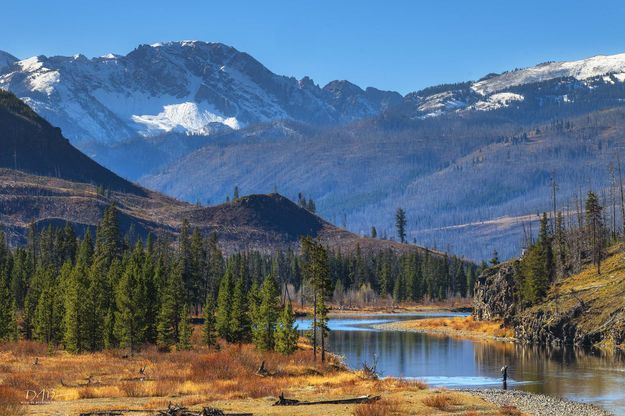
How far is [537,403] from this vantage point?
70688 mm

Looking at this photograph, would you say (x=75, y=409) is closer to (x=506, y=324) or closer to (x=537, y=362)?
(x=537, y=362)

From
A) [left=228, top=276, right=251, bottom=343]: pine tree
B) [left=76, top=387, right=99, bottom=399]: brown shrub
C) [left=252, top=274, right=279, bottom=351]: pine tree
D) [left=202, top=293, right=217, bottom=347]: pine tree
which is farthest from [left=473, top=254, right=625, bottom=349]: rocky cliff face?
[left=76, top=387, right=99, bottom=399]: brown shrub

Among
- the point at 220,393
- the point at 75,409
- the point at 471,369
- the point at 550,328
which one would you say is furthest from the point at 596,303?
the point at 75,409

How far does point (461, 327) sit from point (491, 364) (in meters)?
64.0

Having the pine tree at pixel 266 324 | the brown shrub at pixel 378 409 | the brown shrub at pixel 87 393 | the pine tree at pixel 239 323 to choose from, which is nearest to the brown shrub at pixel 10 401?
the brown shrub at pixel 87 393

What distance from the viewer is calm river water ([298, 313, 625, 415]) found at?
81375 mm

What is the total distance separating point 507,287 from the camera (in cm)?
16650

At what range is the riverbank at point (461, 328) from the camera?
494 ft

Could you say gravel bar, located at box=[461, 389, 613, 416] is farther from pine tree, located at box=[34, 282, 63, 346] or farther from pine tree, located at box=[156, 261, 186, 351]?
pine tree, located at box=[34, 282, 63, 346]

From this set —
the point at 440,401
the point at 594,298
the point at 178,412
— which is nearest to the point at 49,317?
the point at 440,401

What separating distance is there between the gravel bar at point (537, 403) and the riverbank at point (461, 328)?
66250 millimetres

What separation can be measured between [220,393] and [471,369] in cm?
4186

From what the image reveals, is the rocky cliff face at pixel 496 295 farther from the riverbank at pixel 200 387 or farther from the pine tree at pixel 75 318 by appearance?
the pine tree at pixel 75 318

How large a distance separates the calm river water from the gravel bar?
1.77 m
